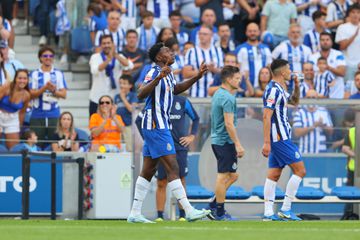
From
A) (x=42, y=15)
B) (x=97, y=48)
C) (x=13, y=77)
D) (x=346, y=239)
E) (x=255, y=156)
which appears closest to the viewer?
(x=346, y=239)

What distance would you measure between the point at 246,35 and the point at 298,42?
1.45 metres

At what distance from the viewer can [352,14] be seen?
24.1 meters

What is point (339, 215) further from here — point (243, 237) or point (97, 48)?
point (243, 237)

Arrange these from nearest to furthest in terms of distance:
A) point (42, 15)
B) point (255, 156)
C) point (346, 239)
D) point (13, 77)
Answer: point (346, 239)
point (255, 156)
point (13, 77)
point (42, 15)

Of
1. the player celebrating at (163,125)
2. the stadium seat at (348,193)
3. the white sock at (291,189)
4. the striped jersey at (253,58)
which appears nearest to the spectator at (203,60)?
the striped jersey at (253,58)

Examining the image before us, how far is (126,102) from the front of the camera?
21422mm

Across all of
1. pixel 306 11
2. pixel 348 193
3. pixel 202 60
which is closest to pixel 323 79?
pixel 202 60

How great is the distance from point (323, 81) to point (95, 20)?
4.39m

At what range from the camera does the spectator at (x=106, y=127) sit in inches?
790

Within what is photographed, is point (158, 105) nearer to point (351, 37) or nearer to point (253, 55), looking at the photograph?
point (253, 55)

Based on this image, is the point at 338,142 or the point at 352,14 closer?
the point at 338,142

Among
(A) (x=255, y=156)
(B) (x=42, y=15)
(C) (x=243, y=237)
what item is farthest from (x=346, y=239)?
(B) (x=42, y=15)

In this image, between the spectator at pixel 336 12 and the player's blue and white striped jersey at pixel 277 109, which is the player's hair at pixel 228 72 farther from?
the spectator at pixel 336 12

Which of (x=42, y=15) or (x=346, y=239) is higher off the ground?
(x=42, y=15)
